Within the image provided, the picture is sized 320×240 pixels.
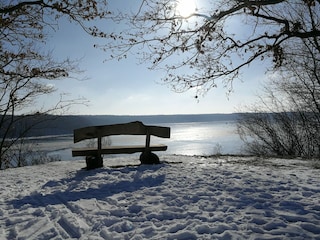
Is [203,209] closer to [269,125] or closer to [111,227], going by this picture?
[111,227]

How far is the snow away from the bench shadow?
0.02 meters

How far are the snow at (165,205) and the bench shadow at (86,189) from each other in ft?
0.06

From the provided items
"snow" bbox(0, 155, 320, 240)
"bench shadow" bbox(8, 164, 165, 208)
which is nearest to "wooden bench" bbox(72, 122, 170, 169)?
"bench shadow" bbox(8, 164, 165, 208)

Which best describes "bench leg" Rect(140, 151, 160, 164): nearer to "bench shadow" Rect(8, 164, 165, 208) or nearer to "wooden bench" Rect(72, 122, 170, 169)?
"wooden bench" Rect(72, 122, 170, 169)

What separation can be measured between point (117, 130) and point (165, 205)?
389 cm

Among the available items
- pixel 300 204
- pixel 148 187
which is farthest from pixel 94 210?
pixel 300 204

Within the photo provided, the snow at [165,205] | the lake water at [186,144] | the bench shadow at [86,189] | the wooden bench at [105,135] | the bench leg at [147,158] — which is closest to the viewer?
the snow at [165,205]

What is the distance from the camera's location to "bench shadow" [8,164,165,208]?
4.56 m

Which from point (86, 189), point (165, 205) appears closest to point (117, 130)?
point (86, 189)

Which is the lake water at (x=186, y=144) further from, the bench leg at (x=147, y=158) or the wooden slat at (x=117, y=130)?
the bench leg at (x=147, y=158)

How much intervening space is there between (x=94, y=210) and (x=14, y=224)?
1.06m

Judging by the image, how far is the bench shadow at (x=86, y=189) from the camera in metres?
4.56

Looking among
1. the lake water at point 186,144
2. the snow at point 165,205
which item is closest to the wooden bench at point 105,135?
the snow at point 165,205

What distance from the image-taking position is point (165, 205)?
162 inches
